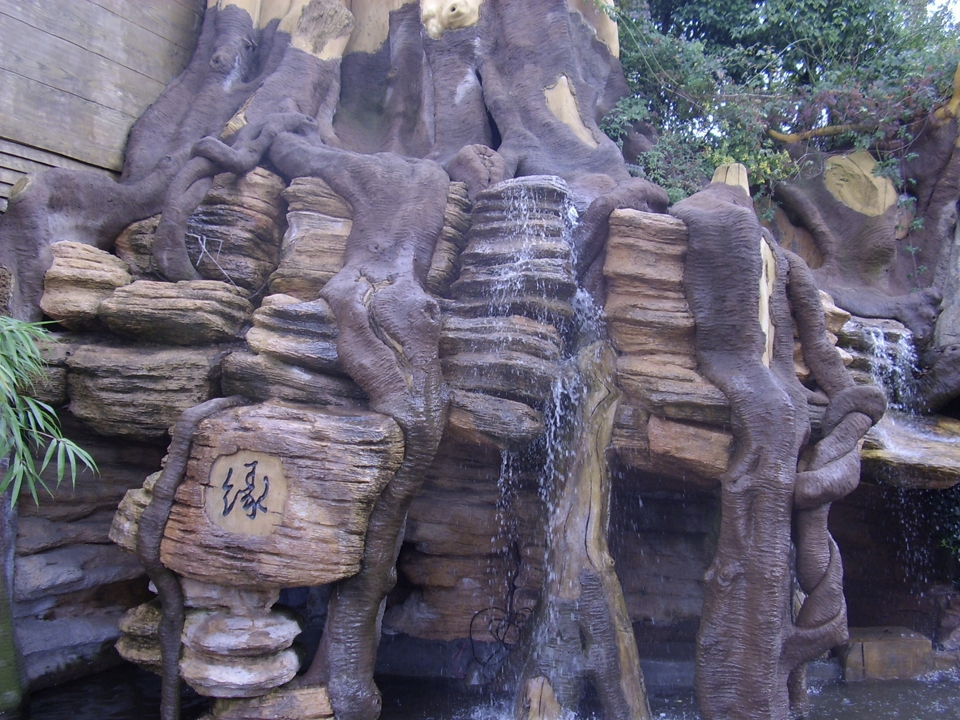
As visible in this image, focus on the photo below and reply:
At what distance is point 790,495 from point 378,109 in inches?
269

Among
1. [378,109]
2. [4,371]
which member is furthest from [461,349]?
[378,109]

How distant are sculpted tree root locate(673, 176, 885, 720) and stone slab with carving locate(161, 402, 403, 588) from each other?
2469mm

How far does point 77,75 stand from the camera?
7258mm

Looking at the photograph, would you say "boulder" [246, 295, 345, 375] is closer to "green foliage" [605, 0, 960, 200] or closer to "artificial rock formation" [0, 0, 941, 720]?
"artificial rock formation" [0, 0, 941, 720]

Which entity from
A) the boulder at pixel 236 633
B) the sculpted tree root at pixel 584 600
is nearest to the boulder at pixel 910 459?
the sculpted tree root at pixel 584 600

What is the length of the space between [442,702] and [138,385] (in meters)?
Result: 3.46

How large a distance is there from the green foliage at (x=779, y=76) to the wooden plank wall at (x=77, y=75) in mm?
5671

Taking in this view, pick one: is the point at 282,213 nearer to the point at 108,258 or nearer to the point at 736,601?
the point at 108,258

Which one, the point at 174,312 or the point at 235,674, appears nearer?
the point at 235,674

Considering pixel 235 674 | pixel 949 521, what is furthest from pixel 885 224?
pixel 235 674

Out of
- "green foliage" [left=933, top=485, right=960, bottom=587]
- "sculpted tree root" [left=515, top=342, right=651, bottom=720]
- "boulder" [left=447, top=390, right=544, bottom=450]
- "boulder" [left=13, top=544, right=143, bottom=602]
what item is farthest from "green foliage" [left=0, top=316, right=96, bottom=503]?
"green foliage" [left=933, top=485, right=960, bottom=587]

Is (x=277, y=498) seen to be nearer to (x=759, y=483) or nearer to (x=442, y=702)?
(x=442, y=702)

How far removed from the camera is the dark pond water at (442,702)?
5.09 metres

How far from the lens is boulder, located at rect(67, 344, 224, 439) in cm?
529
